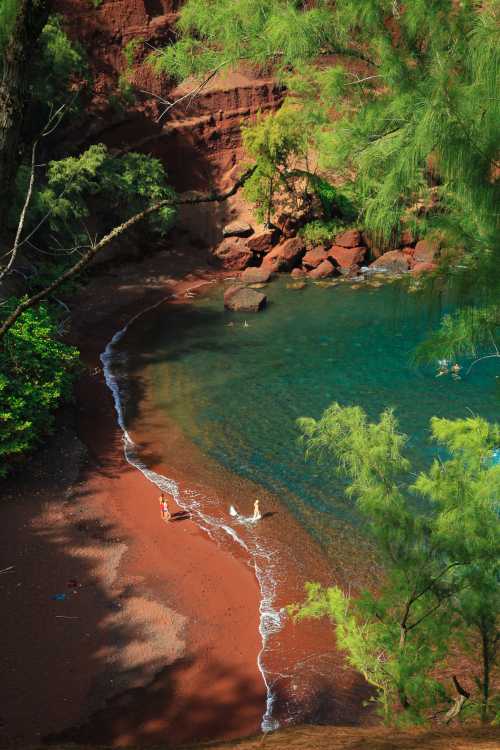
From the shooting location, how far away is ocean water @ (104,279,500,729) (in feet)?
45.8

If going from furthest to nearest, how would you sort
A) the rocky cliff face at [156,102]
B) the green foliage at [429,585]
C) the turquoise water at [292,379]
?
the rocky cliff face at [156,102]
the turquoise water at [292,379]
the green foliage at [429,585]

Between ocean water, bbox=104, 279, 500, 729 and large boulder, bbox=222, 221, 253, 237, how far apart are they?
17.4ft

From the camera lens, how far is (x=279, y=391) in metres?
21.8

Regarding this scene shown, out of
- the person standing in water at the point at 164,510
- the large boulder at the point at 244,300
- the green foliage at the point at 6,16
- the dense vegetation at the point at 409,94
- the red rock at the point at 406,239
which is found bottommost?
the large boulder at the point at 244,300

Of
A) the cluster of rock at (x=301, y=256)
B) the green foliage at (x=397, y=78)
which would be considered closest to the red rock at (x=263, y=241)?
the cluster of rock at (x=301, y=256)

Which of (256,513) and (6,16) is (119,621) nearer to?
(256,513)

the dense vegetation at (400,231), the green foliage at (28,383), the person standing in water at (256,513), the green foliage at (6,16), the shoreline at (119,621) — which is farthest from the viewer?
the green foliage at (28,383)

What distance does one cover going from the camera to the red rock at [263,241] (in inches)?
1425

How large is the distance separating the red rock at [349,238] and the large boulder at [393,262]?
143 centimetres

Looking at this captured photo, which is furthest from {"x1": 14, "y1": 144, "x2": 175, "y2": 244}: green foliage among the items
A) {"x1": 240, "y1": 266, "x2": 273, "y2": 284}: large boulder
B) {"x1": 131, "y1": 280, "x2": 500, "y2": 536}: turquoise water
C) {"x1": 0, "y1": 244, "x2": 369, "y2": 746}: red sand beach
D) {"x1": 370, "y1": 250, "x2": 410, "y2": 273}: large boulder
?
{"x1": 0, "y1": 244, "x2": 369, "y2": 746}: red sand beach

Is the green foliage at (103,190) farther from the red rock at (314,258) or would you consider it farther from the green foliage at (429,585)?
the green foliage at (429,585)

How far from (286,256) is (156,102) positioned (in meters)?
12.2

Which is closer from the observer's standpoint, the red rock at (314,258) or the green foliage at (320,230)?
the red rock at (314,258)

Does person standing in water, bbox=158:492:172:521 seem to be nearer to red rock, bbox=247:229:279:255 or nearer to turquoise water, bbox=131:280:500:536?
turquoise water, bbox=131:280:500:536
